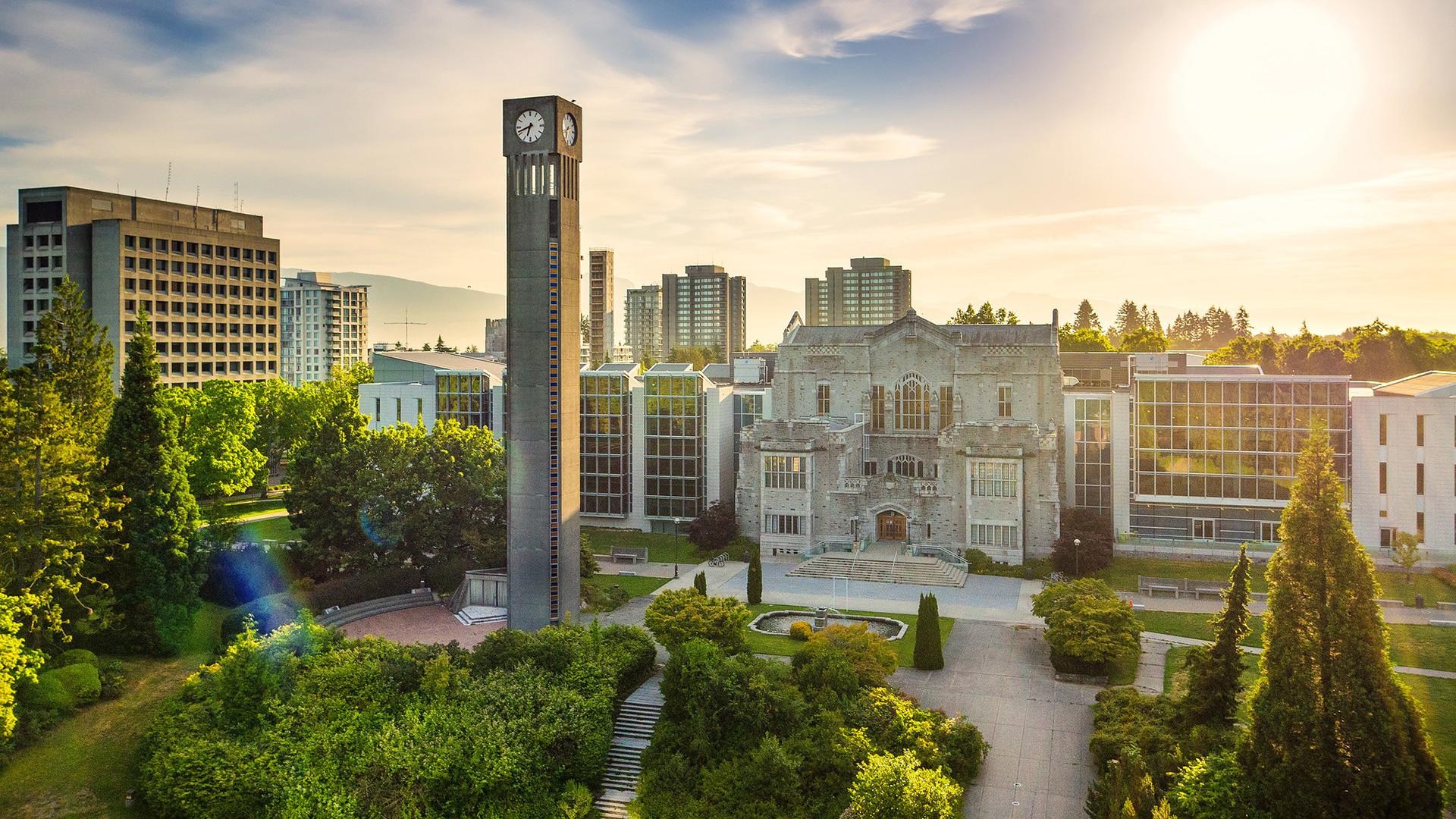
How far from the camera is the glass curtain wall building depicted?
76.7 meters

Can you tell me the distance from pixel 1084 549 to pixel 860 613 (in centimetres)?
1753

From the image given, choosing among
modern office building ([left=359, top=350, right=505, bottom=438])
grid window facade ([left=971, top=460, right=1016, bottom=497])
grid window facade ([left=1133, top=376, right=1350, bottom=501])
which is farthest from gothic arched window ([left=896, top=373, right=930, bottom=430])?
modern office building ([left=359, top=350, right=505, bottom=438])

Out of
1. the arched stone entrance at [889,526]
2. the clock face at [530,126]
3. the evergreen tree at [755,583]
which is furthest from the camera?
the arched stone entrance at [889,526]

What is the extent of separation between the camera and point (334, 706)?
3378 centimetres

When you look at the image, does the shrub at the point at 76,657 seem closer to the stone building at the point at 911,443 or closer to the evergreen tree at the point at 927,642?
the evergreen tree at the point at 927,642

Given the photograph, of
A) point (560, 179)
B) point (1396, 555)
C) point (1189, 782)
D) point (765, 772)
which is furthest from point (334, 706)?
point (1396, 555)

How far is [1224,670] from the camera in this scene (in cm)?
3188

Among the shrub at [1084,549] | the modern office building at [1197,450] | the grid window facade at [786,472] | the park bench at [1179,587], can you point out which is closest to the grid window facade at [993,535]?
the shrub at [1084,549]

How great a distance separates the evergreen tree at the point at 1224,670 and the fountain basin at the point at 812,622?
703 inches

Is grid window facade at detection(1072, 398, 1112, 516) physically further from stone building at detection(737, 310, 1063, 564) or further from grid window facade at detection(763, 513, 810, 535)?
grid window facade at detection(763, 513, 810, 535)

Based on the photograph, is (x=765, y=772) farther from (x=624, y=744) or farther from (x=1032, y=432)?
(x=1032, y=432)

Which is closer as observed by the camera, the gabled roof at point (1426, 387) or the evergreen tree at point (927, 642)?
the evergreen tree at point (927, 642)

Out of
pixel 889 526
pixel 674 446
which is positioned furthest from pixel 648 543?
pixel 889 526

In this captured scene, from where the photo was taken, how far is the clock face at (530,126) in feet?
138
